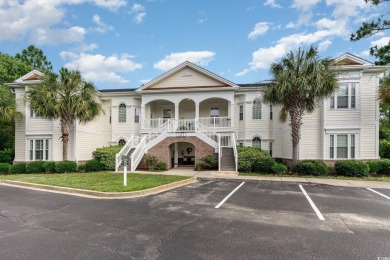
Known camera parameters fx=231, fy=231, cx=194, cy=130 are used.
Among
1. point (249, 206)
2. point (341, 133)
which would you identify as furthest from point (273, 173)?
point (249, 206)

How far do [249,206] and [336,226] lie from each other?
2.60 m

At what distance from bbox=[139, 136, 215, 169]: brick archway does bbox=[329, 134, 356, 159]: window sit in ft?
28.0

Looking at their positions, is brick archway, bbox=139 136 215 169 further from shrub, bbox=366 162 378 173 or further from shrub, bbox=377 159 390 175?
shrub, bbox=377 159 390 175

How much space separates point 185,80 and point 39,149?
1373 centimetres

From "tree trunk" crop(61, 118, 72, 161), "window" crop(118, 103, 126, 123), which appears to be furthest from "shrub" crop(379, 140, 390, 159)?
"tree trunk" crop(61, 118, 72, 161)

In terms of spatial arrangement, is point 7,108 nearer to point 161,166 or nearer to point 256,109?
point 161,166

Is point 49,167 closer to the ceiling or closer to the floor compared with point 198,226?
closer to the floor

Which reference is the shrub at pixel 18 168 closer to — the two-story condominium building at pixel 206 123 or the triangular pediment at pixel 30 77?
the two-story condominium building at pixel 206 123

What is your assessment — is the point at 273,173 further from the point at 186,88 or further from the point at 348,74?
the point at 186,88

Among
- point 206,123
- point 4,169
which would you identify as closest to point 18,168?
point 4,169

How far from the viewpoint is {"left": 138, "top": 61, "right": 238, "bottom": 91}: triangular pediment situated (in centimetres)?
2056

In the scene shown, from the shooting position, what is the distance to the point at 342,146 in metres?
16.4

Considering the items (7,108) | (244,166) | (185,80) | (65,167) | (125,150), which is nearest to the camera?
(244,166)

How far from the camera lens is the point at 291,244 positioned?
186 inches
